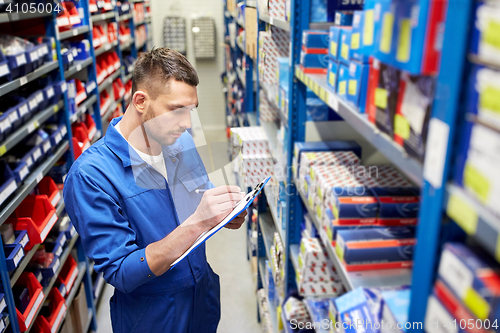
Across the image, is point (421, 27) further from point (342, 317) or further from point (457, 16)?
point (342, 317)

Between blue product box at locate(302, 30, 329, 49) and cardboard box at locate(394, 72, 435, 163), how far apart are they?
0.84 m

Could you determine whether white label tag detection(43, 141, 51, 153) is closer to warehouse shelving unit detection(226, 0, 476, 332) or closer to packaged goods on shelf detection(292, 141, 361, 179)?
packaged goods on shelf detection(292, 141, 361, 179)

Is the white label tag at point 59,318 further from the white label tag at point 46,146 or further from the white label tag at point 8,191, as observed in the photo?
the white label tag at point 46,146

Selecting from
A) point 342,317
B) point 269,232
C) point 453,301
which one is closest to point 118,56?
point 269,232

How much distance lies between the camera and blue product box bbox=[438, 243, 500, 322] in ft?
2.02

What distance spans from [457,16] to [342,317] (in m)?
0.88

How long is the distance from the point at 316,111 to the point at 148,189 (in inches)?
37.0

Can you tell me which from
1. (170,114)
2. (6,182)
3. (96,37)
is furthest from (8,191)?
(96,37)

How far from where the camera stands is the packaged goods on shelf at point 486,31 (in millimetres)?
562

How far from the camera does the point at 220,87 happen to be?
8.11 meters

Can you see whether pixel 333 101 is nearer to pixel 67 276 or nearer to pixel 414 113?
pixel 414 113

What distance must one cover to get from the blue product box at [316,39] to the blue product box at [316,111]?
37 centimetres

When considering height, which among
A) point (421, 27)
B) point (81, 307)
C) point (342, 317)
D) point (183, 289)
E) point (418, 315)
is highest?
point (421, 27)

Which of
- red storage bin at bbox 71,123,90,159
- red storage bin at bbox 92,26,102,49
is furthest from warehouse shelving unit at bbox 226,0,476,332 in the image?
red storage bin at bbox 92,26,102,49
